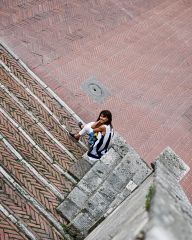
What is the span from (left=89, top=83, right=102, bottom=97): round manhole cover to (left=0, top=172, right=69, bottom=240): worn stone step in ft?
14.8

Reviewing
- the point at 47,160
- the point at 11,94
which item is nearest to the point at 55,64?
the point at 11,94

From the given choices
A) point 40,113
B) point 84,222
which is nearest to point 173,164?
point 84,222

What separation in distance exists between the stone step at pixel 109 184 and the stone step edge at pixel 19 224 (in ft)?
2.39

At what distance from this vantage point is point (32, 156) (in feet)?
22.7

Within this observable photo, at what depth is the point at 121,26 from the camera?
12.8 metres

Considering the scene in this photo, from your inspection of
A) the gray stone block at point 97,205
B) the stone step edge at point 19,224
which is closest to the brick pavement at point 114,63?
the gray stone block at point 97,205

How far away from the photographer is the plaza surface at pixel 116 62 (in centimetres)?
971

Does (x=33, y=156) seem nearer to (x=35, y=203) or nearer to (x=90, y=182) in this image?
(x=35, y=203)

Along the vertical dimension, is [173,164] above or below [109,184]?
below

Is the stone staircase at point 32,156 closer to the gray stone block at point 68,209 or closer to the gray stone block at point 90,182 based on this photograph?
the gray stone block at point 68,209

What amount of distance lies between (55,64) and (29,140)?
3.61 m

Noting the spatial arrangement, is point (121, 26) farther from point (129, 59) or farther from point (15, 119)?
point (15, 119)

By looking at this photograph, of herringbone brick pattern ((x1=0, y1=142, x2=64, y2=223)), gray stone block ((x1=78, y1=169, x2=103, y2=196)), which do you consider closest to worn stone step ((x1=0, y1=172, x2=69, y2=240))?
herringbone brick pattern ((x1=0, y1=142, x2=64, y2=223))

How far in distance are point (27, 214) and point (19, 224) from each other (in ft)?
0.86
